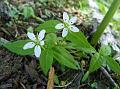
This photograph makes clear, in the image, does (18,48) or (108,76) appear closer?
(18,48)

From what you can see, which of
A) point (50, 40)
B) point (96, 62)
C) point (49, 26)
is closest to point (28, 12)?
point (49, 26)

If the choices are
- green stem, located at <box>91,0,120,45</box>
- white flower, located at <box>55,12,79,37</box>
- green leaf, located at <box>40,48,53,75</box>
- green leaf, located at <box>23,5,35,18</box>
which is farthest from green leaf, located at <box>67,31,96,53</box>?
green leaf, located at <box>23,5,35,18</box>

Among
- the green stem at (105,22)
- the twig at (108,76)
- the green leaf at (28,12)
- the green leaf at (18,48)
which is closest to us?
the green leaf at (18,48)

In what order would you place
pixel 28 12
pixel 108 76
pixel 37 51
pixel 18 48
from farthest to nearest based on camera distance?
pixel 28 12
pixel 108 76
pixel 18 48
pixel 37 51

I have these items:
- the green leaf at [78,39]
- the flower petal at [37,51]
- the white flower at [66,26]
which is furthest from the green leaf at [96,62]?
the flower petal at [37,51]

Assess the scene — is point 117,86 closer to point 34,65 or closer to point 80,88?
point 80,88

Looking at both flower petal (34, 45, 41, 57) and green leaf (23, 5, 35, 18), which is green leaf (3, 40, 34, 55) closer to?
flower petal (34, 45, 41, 57)

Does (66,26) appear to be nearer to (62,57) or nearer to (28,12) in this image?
(62,57)

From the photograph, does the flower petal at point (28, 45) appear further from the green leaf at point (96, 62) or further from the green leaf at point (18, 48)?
the green leaf at point (96, 62)
